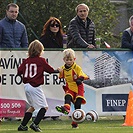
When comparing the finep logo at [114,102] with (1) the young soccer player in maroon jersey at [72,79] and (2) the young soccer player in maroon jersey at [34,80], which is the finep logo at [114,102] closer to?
(1) the young soccer player in maroon jersey at [72,79]

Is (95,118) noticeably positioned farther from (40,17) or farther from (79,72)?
(40,17)

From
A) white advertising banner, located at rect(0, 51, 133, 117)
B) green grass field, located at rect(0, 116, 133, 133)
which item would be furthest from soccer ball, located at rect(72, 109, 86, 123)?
white advertising banner, located at rect(0, 51, 133, 117)

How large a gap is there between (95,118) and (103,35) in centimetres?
1888

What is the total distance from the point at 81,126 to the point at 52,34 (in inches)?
115

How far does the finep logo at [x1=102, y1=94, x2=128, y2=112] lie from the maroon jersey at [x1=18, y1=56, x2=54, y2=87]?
318 centimetres

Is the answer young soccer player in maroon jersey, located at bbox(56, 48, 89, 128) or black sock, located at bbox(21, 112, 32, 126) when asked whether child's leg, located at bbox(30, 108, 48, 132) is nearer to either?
black sock, located at bbox(21, 112, 32, 126)

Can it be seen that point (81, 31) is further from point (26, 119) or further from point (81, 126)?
point (26, 119)

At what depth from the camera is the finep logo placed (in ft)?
53.5

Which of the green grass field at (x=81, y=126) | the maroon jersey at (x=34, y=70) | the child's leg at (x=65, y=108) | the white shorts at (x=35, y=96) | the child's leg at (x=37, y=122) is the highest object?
the maroon jersey at (x=34, y=70)

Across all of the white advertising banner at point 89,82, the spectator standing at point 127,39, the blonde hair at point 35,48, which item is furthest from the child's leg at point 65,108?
the spectator standing at point 127,39

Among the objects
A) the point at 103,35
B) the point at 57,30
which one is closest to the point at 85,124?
the point at 57,30

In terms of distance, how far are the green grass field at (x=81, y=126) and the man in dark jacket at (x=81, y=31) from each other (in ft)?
5.88

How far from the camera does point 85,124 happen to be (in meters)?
14.9

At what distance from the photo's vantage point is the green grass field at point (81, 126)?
13.1 metres
